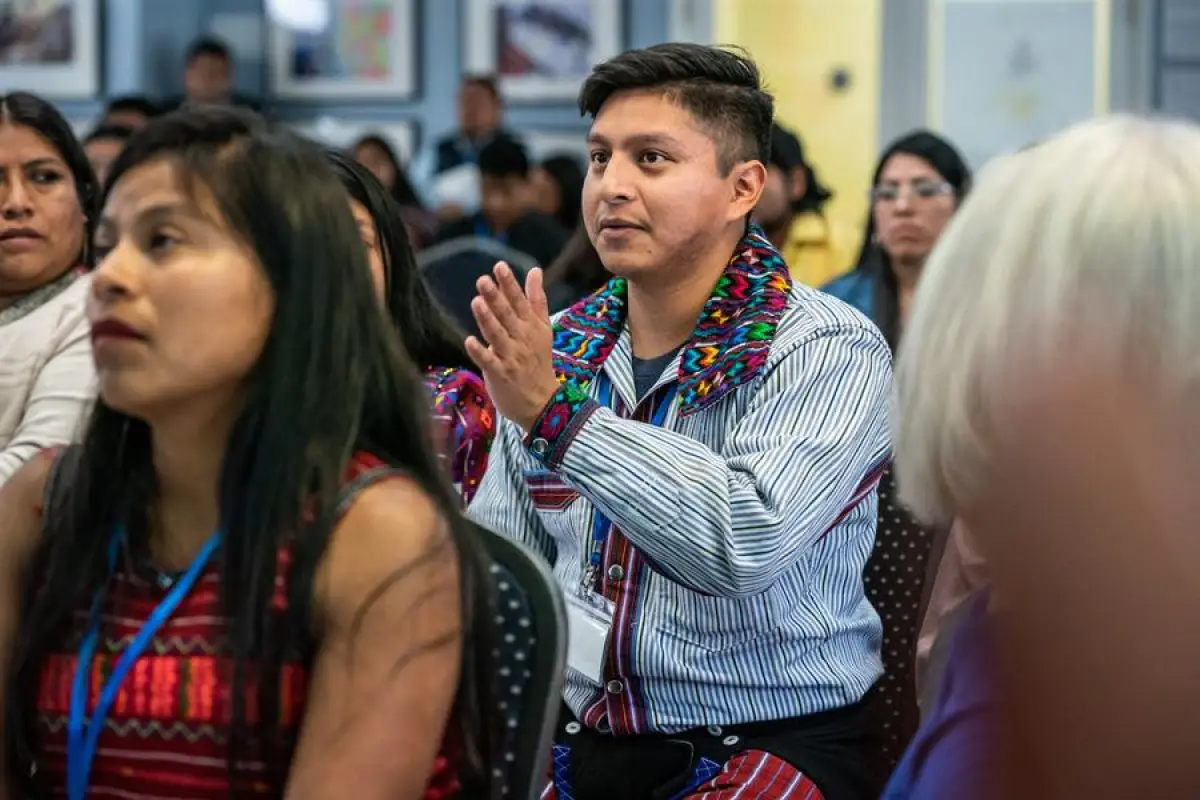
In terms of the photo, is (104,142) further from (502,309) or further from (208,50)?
(502,309)

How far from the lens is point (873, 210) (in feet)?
13.8

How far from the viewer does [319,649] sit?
139cm

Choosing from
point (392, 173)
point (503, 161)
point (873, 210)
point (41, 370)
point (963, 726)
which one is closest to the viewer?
point (963, 726)

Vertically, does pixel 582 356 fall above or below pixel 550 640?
above

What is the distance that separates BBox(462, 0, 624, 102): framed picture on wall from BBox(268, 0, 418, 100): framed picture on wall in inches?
11.8

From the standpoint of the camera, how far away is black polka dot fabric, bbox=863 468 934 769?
2318 millimetres

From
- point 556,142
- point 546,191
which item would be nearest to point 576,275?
point 546,191

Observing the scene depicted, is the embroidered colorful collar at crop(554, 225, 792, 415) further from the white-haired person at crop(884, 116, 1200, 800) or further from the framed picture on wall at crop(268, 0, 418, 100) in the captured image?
the framed picture on wall at crop(268, 0, 418, 100)

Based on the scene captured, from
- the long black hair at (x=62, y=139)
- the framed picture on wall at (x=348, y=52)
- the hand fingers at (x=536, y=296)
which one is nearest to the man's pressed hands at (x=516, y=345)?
the hand fingers at (x=536, y=296)

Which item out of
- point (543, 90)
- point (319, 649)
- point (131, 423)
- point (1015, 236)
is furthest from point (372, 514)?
point (543, 90)

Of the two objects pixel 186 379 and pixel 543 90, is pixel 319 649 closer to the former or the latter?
pixel 186 379

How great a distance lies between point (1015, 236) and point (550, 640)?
22.9 inches

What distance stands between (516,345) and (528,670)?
48cm

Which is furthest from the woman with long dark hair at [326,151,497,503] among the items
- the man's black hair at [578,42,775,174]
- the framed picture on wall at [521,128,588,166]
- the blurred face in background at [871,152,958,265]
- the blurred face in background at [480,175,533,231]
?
the framed picture on wall at [521,128,588,166]
